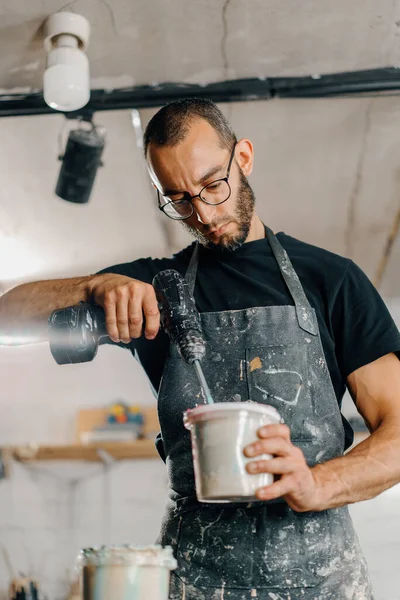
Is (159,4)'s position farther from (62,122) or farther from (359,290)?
(359,290)

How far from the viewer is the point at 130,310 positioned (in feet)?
4.87

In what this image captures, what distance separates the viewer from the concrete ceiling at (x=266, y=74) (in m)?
2.60

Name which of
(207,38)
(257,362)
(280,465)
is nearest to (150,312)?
(257,362)

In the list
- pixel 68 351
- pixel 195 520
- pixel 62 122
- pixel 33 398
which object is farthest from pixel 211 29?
pixel 33 398

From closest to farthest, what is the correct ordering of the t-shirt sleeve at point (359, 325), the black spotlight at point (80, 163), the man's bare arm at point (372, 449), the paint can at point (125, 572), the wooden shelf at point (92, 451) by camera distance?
the paint can at point (125, 572) < the man's bare arm at point (372, 449) < the t-shirt sleeve at point (359, 325) < the black spotlight at point (80, 163) < the wooden shelf at point (92, 451)

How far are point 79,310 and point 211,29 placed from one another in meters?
1.66

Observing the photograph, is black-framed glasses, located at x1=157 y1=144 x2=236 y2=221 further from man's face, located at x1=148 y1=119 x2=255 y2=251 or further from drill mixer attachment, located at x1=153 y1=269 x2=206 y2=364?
drill mixer attachment, located at x1=153 y1=269 x2=206 y2=364

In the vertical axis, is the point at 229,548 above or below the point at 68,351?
below

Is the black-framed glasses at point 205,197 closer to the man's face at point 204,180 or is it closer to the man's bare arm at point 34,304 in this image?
the man's face at point 204,180

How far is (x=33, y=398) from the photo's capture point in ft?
19.5

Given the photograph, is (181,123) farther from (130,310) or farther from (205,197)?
(130,310)

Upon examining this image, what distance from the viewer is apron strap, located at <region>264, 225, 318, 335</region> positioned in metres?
1.62

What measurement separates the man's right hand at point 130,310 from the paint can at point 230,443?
0.41m

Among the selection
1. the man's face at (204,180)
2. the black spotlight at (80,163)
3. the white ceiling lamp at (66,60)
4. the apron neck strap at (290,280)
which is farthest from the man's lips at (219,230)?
the black spotlight at (80,163)
